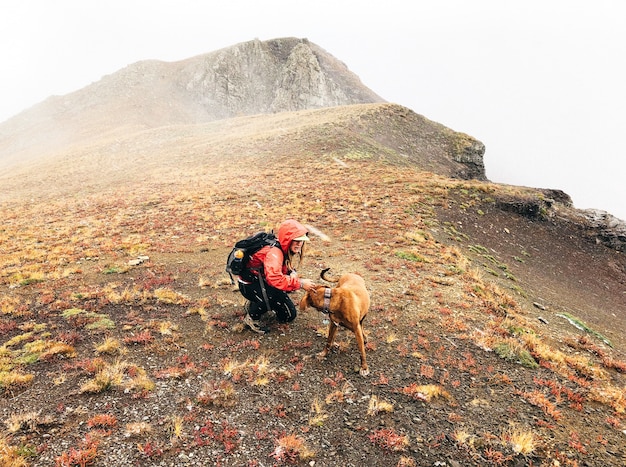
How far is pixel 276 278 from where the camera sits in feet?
24.5

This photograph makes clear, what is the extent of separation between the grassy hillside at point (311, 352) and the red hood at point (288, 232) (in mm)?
2550

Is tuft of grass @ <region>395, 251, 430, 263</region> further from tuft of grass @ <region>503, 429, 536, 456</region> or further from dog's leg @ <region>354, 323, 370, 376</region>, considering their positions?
tuft of grass @ <region>503, 429, 536, 456</region>

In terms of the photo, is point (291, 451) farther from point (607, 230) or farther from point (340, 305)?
point (607, 230)

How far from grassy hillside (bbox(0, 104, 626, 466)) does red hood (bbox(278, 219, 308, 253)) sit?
255 centimetres

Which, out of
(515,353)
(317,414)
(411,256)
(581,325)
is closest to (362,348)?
(317,414)

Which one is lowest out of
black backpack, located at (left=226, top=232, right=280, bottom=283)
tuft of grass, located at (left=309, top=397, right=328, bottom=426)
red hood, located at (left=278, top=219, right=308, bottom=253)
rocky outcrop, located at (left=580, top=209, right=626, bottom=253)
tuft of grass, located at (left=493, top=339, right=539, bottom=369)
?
rocky outcrop, located at (left=580, top=209, right=626, bottom=253)

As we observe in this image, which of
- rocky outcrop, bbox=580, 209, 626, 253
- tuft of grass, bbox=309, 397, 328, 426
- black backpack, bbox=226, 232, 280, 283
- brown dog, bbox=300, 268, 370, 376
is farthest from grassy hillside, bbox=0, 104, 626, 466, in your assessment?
rocky outcrop, bbox=580, 209, 626, 253

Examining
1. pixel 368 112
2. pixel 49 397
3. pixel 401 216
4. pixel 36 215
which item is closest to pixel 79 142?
pixel 36 215

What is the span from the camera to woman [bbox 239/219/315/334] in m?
7.48

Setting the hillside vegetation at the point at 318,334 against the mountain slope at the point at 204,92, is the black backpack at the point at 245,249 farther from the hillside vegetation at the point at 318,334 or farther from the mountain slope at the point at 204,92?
the mountain slope at the point at 204,92

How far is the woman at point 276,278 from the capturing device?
7.48m

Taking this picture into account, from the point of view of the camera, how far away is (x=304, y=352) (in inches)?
323

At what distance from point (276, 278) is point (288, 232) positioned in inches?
44.4

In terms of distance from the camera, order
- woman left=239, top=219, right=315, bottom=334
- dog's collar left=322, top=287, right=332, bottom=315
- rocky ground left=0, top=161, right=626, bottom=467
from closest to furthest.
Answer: rocky ground left=0, top=161, right=626, bottom=467 → dog's collar left=322, top=287, right=332, bottom=315 → woman left=239, top=219, right=315, bottom=334
